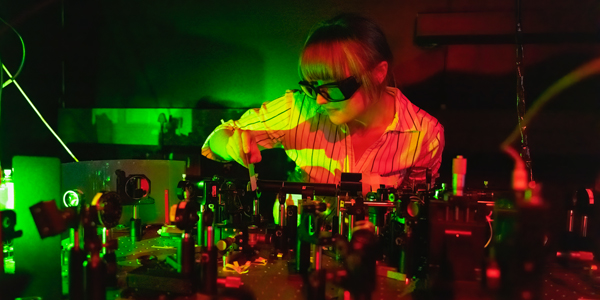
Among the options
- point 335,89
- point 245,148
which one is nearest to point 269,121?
point 245,148

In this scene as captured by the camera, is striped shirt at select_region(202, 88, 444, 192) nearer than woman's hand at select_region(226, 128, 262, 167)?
No

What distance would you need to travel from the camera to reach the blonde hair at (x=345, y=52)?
5.59 ft

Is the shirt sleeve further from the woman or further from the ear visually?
the ear

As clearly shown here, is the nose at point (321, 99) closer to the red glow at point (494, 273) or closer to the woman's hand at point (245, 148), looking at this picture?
the woman's hand at point (245, 148)

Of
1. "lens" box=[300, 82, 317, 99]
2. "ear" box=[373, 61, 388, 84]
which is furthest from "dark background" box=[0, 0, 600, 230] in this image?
"lens" box=[300, 82, 317, 99]

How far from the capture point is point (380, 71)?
189 centimetres

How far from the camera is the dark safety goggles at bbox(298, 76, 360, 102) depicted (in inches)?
60.6

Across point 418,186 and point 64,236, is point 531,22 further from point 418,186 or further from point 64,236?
point 64,236

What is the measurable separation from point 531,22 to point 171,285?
7.49 ft

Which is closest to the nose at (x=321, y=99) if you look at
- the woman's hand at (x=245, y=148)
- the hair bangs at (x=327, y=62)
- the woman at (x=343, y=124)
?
the woman at (x=343, y=124)

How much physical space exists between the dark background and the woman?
453 mm

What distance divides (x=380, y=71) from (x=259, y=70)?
1.06 meters

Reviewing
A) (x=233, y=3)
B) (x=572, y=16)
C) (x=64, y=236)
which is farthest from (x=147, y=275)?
(x=572, y=16)

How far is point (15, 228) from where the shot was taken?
1187mm
